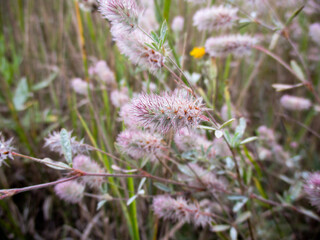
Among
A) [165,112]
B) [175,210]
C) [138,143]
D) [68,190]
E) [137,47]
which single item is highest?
[137,47]

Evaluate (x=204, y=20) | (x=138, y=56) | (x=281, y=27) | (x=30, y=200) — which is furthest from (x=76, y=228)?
(x=281, y=27)

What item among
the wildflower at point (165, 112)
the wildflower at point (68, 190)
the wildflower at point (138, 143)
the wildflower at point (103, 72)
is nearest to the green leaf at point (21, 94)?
the wildflower at point (103, 72)

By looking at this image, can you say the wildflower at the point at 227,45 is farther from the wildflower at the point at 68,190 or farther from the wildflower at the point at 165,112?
the wildflower at the point at 68,190

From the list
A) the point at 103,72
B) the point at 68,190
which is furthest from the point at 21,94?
the point at 68,190

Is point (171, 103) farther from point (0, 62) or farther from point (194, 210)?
point (0, 62)

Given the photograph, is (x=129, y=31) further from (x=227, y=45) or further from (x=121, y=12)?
(x=227, y=45)

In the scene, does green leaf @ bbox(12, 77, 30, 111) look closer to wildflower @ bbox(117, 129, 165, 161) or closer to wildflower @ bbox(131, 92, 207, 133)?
wildflower @ bbox(117, 129, 165, 161)
